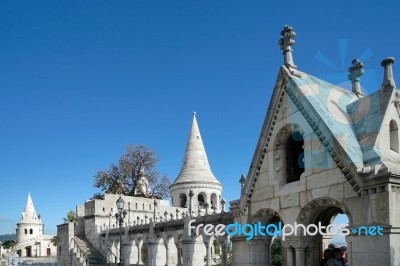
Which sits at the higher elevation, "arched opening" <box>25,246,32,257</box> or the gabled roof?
the gabled roof

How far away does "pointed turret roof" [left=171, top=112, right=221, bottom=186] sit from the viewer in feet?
166

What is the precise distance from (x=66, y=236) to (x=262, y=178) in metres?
31.6

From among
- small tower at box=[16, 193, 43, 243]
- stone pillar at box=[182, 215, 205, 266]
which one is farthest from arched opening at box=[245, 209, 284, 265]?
small tower at box=[16, 193, 43, 243]

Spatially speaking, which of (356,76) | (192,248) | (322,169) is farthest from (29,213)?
(322,169)

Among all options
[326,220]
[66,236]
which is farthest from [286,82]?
[66,236]

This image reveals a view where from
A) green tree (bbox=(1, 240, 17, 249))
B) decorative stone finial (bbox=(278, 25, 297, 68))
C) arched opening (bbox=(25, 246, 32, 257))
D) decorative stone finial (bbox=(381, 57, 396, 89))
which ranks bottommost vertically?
green tree (bbox=(1, 240, 17, 249))

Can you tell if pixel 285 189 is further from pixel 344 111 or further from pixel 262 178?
pixel 344 111

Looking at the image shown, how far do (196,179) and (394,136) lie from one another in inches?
1570

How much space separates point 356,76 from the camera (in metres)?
13.5

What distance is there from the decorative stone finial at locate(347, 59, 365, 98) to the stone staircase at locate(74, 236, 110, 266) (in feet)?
89.5

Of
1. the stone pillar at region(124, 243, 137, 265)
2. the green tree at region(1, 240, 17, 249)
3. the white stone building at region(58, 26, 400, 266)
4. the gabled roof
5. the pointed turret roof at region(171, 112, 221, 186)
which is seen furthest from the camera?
the green tree at region(1, 240, 17, 249)

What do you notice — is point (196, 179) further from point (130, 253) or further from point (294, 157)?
point (294, 157)

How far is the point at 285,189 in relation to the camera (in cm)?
1171

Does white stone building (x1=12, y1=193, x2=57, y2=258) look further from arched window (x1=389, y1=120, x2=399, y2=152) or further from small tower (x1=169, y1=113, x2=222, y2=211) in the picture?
arched window (x1=389, y1=120, x2=399, y2=152)
